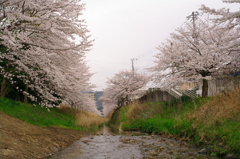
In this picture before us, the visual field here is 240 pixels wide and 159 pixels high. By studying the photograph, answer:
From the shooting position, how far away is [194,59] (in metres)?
16.4

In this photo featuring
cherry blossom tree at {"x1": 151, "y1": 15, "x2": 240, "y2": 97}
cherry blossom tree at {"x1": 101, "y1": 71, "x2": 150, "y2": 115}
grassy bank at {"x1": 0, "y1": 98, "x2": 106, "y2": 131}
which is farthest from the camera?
cherry blossom tree at {"x1": 101, "y1": 71, "x2": 150, "y2": 115}

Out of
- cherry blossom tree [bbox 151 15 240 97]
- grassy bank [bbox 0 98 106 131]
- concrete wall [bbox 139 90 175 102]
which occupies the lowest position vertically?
grassy bank [bbox 0 98 106 131]

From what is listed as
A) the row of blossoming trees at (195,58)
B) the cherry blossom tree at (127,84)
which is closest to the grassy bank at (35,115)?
the row of blossoming trees at (195,58)

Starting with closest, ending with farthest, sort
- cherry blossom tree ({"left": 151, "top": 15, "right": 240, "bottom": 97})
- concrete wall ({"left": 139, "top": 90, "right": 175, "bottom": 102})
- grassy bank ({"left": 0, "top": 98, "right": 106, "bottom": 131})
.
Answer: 1. grassy bank ({"left": 0, "top": 98, "right": 106, "bottom": 131})
2. cherry blossom tree ({"left": 151, "top": 15, "right": 240, "bottom": 97})
3. concrete wall ({"left": 139, "top": 90, "right": 175, "bottom": 102})

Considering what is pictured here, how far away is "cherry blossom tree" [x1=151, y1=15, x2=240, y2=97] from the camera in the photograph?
16.1 meters

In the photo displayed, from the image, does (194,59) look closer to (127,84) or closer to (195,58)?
(195,58)

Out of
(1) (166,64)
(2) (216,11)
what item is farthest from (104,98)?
(2) (216,11)

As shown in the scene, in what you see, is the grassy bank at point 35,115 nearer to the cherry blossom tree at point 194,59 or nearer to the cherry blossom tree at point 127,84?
the cherry blossom tree at point 194,59

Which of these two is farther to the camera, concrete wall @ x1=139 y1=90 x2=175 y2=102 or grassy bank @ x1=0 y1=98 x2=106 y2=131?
concrete wall @ x1=139 y1=90 x2=175 y2=102

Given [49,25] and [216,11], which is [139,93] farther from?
[49,25]

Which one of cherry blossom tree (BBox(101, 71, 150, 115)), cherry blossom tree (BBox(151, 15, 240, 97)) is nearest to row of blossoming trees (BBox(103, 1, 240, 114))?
cherry blossom tree (BBox(151, 15, 240, 97))

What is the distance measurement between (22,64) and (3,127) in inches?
122

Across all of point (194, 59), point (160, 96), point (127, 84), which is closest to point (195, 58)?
point (194, 59)

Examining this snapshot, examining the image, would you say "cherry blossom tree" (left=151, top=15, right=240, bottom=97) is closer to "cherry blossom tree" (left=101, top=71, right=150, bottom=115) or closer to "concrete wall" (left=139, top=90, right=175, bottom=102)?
"concrete wall" (left=139, top=90, right=175, bottom=102)
